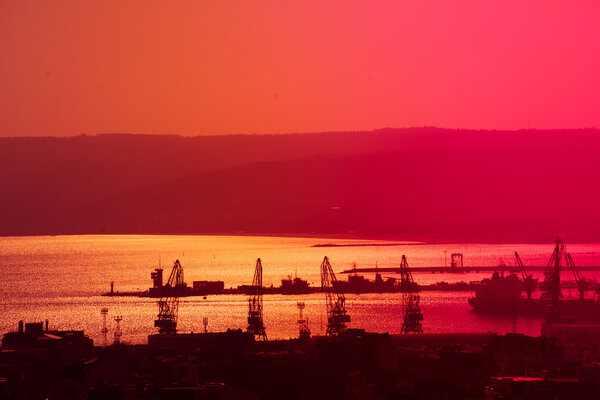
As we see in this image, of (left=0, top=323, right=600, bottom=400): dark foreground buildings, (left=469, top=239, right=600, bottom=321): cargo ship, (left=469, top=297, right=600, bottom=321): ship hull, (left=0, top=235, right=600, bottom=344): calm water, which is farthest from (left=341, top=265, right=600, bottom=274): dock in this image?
(left=0, top=323, right=600, bottom=400): dark foreground buildings

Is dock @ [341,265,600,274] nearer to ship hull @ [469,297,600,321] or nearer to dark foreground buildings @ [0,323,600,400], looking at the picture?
ship hull @ [469,297,600,321]

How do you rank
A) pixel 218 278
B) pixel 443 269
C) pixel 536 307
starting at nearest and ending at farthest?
pixel 536 307 → pixel 218 278 → pixel 443 269

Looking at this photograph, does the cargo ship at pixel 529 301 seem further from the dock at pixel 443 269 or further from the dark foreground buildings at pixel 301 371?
the dock at pixel 443 269

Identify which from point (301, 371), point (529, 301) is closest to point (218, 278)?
point (529, 301)

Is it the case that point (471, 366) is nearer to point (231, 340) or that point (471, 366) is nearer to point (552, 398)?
point (552, 398)

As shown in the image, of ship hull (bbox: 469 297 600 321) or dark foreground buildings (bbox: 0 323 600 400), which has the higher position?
ship hull (bbox: 469 297 600 321)

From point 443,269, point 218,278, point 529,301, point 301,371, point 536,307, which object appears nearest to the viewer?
point 301,371

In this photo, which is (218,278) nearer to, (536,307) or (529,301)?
(529,301)
